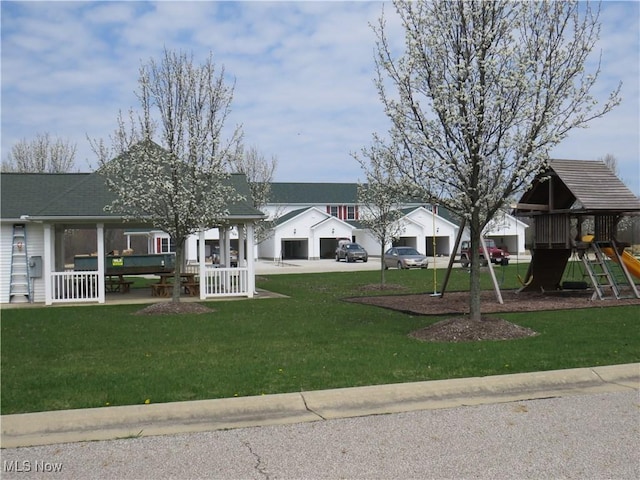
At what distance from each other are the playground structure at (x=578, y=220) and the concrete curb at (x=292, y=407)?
34.1 ft

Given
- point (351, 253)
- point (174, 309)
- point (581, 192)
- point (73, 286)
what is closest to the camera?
point (174, 309)

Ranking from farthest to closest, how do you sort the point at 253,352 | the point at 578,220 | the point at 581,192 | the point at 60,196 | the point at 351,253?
the point at 351,253
the point at 60,196
the point at 578,220
the point at 581,192
the point at 253,352

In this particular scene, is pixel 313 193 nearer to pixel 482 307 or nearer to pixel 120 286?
pixel 120 286

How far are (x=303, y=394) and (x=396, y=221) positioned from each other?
19.1m

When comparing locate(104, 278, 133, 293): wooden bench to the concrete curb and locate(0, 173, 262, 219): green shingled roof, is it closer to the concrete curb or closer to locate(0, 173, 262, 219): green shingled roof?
locate(0, 173, 262, 219): green shingled roof

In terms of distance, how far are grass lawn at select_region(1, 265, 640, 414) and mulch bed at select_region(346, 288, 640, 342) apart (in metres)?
0.49

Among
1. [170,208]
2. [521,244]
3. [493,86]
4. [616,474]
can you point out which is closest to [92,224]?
[170,208]

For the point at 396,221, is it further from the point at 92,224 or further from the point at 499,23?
the point at 499,23

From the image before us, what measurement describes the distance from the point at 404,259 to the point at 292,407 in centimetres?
3591

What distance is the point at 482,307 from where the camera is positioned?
1650cm

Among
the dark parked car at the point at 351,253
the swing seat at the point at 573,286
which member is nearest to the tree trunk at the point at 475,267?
the swing seat at the point at 573,286

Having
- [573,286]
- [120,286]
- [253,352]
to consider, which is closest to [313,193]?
[120,286]

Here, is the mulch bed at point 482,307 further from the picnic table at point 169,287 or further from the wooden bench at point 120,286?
the wooden bench at point 120,286

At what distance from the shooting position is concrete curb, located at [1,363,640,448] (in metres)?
6.27
